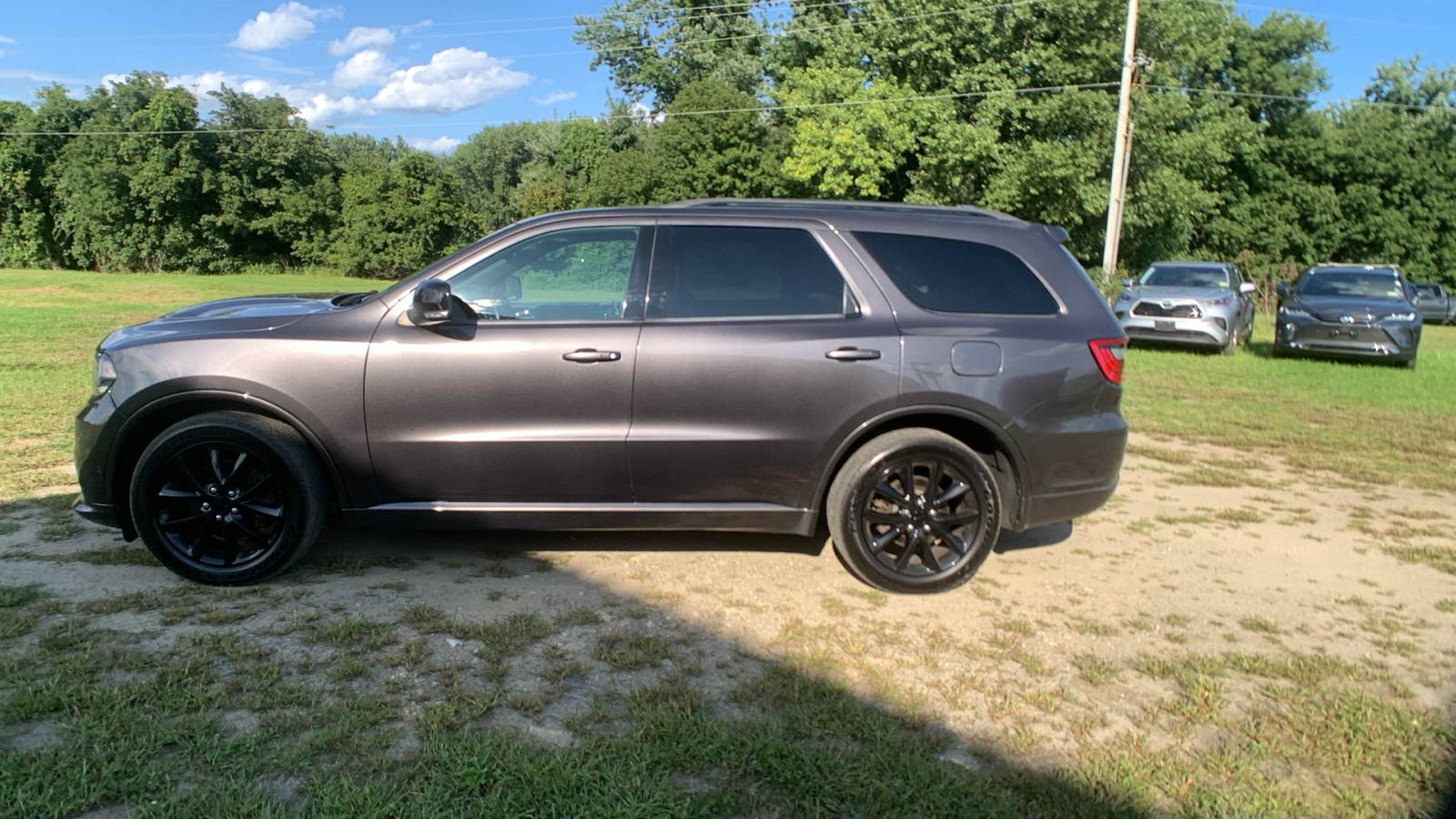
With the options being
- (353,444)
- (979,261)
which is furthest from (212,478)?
(979,261)

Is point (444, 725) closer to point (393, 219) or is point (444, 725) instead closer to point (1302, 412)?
point (1302, 412)

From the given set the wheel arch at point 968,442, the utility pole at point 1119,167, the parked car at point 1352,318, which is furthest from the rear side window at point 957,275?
the utility pole at point 1119,167

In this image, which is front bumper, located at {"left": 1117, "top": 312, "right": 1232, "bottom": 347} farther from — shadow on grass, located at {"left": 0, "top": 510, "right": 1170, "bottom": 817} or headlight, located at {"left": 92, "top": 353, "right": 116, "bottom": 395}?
headlight, located at {"left": 92, "top": 353, "right": 116, "bottom": 395}

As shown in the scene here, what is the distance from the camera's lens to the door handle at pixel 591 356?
14.5 feet

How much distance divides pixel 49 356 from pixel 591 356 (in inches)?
431

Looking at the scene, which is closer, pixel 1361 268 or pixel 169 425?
pixel 169 425

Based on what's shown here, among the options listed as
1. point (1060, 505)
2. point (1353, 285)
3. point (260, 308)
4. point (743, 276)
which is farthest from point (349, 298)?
point (1353, 285)

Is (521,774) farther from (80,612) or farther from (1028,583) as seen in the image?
(1028,583)

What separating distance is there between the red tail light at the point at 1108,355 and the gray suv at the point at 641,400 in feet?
0.04

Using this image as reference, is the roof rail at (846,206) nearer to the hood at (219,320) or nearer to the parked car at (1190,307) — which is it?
the hood at (219,320)

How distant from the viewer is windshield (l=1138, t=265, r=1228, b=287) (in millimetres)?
18000

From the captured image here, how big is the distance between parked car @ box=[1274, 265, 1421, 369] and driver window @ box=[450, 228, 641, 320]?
47.9 ft

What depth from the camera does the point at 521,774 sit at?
288 cm

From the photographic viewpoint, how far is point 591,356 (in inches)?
174
